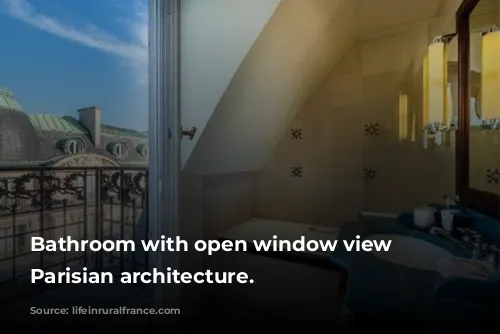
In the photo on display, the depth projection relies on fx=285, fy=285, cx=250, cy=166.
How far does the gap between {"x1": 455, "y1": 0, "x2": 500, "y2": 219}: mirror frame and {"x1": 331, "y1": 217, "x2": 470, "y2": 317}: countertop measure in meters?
0.22

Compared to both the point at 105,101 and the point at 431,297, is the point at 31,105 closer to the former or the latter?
the point at 105,101

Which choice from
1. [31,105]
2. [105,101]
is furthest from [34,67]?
[105,101]

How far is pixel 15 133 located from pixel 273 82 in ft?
3.68

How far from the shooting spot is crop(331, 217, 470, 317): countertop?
2.74 ft

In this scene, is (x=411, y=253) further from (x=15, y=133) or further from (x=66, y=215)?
(x=15, y=133)

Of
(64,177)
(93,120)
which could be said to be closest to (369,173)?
(93,120)

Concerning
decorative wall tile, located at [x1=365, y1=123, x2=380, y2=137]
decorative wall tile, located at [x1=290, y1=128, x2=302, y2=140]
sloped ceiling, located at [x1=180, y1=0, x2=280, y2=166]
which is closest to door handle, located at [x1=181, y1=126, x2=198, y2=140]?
sloped ceiling, located at [x1=180, y1=0, x2=280, y2=166]

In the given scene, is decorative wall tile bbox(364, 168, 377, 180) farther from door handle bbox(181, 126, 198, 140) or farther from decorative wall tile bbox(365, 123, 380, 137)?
door handle bbox(181, 126, 198, 140)

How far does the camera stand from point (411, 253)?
3.55ft

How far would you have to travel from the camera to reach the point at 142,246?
131 cm

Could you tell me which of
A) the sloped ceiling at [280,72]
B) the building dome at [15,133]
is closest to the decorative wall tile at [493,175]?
the sloped ceiling at [280,72]

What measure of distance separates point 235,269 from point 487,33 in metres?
1.38

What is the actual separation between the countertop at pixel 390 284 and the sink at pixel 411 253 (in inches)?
1.0

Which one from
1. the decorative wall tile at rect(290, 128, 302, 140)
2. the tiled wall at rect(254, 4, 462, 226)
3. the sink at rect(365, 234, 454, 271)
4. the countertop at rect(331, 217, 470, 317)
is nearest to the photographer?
the countertop at rect(331, 217, 470, 317)
